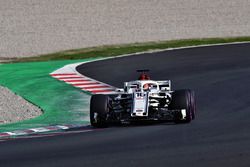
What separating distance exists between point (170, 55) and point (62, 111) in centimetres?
1203

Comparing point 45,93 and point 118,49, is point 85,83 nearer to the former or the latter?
point 45,93

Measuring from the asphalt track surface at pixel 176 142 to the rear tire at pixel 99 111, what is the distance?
19.4 inches

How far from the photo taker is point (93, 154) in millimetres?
12359

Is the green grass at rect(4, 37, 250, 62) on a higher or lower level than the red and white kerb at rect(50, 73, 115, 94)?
Answer: higher

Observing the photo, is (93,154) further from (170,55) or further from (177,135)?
(170,55)

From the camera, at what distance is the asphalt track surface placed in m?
11.5

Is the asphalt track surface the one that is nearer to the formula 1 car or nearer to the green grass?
the formula 1 car

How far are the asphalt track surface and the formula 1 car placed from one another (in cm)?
32

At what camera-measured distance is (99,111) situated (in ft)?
57.9

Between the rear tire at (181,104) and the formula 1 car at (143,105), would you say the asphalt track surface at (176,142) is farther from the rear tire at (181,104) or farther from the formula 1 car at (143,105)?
the formula 1 car at (143,105)

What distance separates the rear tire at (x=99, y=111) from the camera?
17.6 m

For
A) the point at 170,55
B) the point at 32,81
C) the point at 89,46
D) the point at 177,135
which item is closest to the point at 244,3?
the point at 89,46

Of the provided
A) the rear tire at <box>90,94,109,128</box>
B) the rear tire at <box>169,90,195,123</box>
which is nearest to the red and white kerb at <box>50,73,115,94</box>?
the rear tire at <box>90,94,109,128</box>

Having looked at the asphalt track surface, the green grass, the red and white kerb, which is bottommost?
the asphalt track surface
